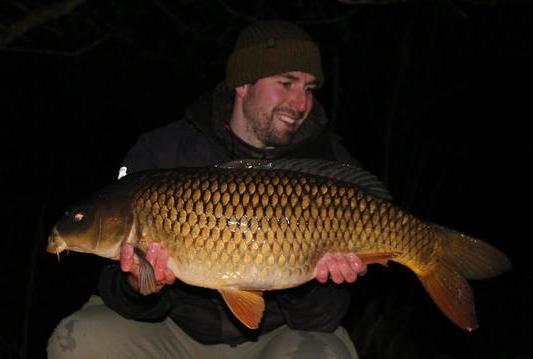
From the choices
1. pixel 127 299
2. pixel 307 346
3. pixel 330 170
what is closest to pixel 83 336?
pixel 127 299

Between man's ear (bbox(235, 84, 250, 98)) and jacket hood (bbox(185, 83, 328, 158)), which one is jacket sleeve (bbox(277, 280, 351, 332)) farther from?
man's ear (bbox(235, 84, 250, 98))

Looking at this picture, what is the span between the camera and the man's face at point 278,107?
232 centimetres

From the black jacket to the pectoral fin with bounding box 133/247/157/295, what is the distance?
0.64 ft

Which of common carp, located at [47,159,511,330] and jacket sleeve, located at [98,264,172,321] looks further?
jacket sleeve, located at [98,264,172,321]

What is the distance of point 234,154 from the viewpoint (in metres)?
2.34

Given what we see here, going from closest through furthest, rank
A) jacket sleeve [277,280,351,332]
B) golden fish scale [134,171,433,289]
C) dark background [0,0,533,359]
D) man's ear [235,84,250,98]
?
golden fish scale [134,171,433,289] → jacket sleeve [277,280,351,332] → man's ear [235,84,250,98] → dark background [0,0,533,359]

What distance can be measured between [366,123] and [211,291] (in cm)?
631

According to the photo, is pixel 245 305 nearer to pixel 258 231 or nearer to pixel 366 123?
pixel 258 231

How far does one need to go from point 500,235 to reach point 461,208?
0.69 metres

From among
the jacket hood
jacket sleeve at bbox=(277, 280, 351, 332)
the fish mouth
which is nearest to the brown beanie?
the jacket hood

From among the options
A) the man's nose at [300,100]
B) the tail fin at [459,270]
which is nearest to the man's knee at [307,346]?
the tail fin at [459,270]

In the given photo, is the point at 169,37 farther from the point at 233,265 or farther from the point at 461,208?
the point at 233,265

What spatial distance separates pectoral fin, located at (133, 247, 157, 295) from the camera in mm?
1758

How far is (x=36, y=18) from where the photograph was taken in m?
2.71
